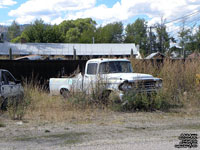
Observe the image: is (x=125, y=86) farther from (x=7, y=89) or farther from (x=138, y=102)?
(x=7, y=89)

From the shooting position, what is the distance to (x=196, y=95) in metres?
12.9

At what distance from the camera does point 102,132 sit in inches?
319

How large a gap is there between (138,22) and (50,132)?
3171 inches

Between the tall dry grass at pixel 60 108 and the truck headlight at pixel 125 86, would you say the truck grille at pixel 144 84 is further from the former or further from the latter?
the tall dry grass at pixel 60 108

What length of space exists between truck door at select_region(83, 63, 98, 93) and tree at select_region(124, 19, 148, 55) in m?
64.8

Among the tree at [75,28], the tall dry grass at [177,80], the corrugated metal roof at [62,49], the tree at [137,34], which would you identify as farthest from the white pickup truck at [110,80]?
the tree at [75,28]

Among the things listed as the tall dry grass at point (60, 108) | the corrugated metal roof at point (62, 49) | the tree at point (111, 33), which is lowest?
the tall dry grass at point (60, 108)

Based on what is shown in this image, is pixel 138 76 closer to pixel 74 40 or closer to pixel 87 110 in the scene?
pixel 87 110

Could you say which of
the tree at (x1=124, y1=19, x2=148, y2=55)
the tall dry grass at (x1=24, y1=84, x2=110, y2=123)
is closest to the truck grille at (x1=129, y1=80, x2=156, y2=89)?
the tall dry grass at (x1=24, y1=84, x2=110, y2=123)

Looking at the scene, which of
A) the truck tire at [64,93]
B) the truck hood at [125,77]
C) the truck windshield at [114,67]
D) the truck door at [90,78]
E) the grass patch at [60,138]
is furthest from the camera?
the truck windshield at [114,67]

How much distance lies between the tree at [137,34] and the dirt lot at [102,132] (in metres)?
67.6

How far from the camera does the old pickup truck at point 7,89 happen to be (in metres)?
10.5

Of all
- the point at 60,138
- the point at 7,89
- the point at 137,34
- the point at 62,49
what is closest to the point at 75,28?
the point at 137,34

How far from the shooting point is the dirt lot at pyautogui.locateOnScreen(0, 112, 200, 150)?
6938 mm
